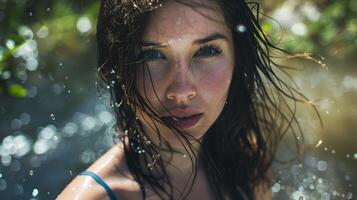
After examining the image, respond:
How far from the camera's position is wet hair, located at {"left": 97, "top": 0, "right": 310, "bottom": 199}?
2430mm

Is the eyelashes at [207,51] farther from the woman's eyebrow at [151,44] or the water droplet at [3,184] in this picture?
the water droplet at [3,184]

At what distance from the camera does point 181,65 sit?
2371mm

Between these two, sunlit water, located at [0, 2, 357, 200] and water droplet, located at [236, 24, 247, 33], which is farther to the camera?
sunlit water, located at [0, 2, 357, 200]

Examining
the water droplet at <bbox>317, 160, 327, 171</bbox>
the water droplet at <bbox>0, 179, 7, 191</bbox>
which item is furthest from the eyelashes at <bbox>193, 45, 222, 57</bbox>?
the water droplet at <bbox>0, 179, 7, 191</bbox>

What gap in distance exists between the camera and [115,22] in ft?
8.04

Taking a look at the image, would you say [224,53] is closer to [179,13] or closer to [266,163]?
[179,13]

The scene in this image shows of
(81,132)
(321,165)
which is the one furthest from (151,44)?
(81,132)

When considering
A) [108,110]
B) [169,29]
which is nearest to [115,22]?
[169,29]

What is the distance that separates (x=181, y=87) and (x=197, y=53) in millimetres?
163

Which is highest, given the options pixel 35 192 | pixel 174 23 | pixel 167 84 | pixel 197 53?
pixel 174 23

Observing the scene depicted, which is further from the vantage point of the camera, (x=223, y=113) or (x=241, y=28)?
(x=223, y=113)

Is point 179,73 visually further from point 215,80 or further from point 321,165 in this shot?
point 321,165

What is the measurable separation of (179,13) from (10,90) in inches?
32.4

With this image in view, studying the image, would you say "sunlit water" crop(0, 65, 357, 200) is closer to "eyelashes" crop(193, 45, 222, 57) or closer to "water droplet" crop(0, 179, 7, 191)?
"water droplet" crop(0, 179, 7, 191)
